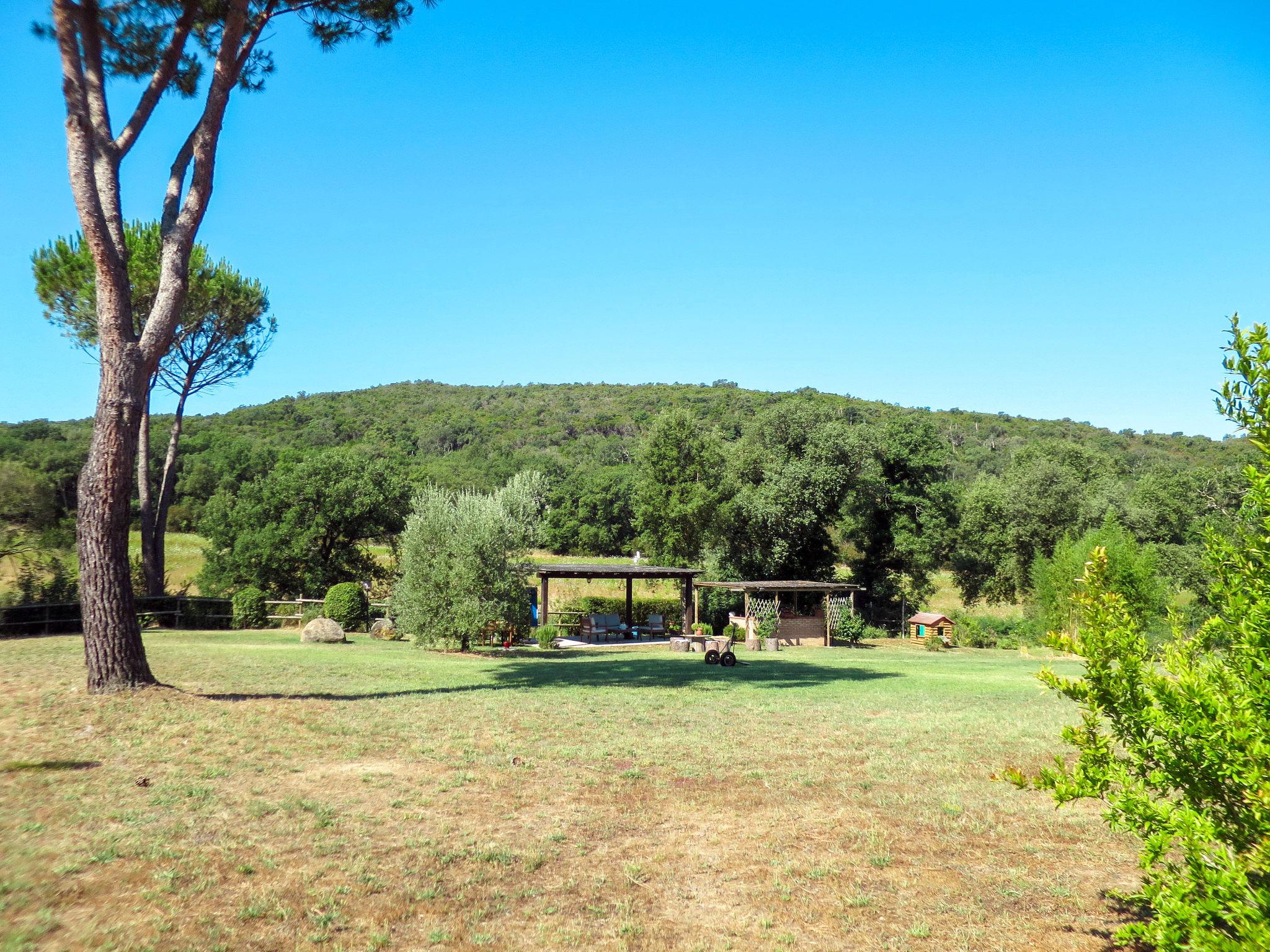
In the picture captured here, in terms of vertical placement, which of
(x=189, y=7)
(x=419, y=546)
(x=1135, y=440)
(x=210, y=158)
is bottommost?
(x=419, y=546)

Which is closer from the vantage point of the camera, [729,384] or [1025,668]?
[1025,668]

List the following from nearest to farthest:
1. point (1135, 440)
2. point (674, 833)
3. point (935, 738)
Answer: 1. point (674, 833)
2. point (935, 738)
3. point (1135, 440)

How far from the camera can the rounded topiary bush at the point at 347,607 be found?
85.2ft

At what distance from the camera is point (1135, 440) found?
288 ft

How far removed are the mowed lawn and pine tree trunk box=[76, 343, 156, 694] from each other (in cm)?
50

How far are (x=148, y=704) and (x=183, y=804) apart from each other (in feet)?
12.2

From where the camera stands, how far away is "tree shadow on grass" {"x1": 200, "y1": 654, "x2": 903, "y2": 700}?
481 inches

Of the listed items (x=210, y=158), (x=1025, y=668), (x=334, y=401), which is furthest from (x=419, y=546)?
(x=334, y=401)

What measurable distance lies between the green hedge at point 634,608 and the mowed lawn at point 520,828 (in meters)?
20.7

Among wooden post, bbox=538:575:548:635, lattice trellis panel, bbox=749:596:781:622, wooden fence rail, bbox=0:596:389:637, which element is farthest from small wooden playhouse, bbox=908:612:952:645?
wooden fence rail, bbox=0:596:389:637

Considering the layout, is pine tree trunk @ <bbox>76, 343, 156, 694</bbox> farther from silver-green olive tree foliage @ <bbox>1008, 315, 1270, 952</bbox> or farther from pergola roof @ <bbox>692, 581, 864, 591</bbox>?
pergola roof @ <bbox>692, 581, 864, 591</bbox>

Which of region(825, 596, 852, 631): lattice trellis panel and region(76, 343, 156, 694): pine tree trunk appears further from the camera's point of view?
region(825, 596, 852, 631): lattice trellis panel

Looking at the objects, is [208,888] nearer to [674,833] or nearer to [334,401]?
[674,833]

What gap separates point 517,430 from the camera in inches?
3504
